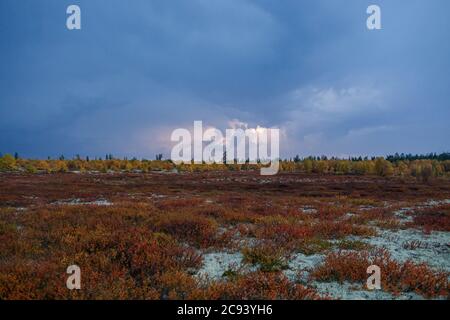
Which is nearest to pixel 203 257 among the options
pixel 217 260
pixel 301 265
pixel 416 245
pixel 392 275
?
pixel 217 260

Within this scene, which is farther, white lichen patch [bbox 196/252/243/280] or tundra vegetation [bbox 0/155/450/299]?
white lichen patch [bbox 196/252/243/280]

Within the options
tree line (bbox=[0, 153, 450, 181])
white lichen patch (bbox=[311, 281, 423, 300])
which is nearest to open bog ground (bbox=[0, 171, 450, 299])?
white lichen patch (bbox=[311, 281, 423, 300])

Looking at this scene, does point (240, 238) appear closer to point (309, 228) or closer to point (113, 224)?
point (309, 228)

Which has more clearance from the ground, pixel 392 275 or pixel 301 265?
pixel 392 275

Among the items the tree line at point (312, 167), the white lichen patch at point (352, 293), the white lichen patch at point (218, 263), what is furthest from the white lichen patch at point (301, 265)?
the tree line at point (312, 167)

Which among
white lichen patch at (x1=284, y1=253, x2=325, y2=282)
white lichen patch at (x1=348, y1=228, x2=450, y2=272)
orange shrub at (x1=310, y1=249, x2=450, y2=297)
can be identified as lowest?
white lichen patch at (x1=348, y1=228, x2=450, y2=272)

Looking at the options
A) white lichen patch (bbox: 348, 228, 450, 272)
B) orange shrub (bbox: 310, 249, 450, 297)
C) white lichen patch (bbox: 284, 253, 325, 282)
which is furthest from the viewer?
white lichen patch (bbox: 348, 228, 450, 272)

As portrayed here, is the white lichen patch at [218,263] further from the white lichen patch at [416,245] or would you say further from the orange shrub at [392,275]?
the white lichen patch at [416,245]

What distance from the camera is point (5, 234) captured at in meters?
9.45

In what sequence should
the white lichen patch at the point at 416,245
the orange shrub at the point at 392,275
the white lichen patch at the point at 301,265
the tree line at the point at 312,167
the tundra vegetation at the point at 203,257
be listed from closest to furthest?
the tundra vegetation at the point at 203,257, the orange shrub at the point at 392,275, the white lichen patch at the point at 301,265, the white lichen patch at the point at 416,245, the tree line at the point at 312,167

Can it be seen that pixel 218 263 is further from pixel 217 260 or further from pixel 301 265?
pixel 301 265

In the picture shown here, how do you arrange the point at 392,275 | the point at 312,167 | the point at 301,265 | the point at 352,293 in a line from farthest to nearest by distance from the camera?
the point at 312,167, the point at 301,265, the point at 392,275, the point at 352,293

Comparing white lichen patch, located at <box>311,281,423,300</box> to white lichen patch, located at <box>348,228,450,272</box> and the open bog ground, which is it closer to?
the open bog ground
